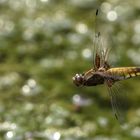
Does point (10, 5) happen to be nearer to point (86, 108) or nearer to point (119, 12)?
point (119, 12)

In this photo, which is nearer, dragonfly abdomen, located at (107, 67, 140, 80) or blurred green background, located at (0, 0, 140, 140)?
dragonfly abdomen, located at (107, 67, 140, 80)

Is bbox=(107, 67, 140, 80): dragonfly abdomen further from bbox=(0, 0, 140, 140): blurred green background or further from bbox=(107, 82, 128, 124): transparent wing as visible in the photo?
bbox=(0, 0, 140, 140): blurred green background

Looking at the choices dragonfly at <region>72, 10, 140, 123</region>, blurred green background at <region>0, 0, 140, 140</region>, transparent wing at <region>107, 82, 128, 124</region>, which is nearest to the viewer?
dragonfly at <region>72, 10, 140, 123</region>

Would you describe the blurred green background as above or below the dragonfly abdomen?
above

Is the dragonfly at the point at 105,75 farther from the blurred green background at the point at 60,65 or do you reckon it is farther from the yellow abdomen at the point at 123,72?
the blurred green background at the point at 60,65

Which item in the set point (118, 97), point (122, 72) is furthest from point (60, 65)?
point (122, 72)

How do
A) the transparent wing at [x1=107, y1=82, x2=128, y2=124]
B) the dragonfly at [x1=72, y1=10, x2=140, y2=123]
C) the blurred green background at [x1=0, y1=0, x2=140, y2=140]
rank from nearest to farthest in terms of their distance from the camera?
the dragonfly at [x1=72, y1=10, x2=140, y2=123] < the transparent wing at [x1=107, y1=82, x2=128, y2=124] < the blurred green background at [x1=0, y1=0, x2=140, y2=140]

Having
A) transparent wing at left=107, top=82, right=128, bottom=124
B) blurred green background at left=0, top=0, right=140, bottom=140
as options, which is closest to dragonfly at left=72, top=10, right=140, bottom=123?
transparent wing at left=107, top=82, right=128, bottom=124

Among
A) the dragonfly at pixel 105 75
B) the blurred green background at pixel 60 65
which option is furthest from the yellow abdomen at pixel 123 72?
the blurred green background at pixel 60 65
